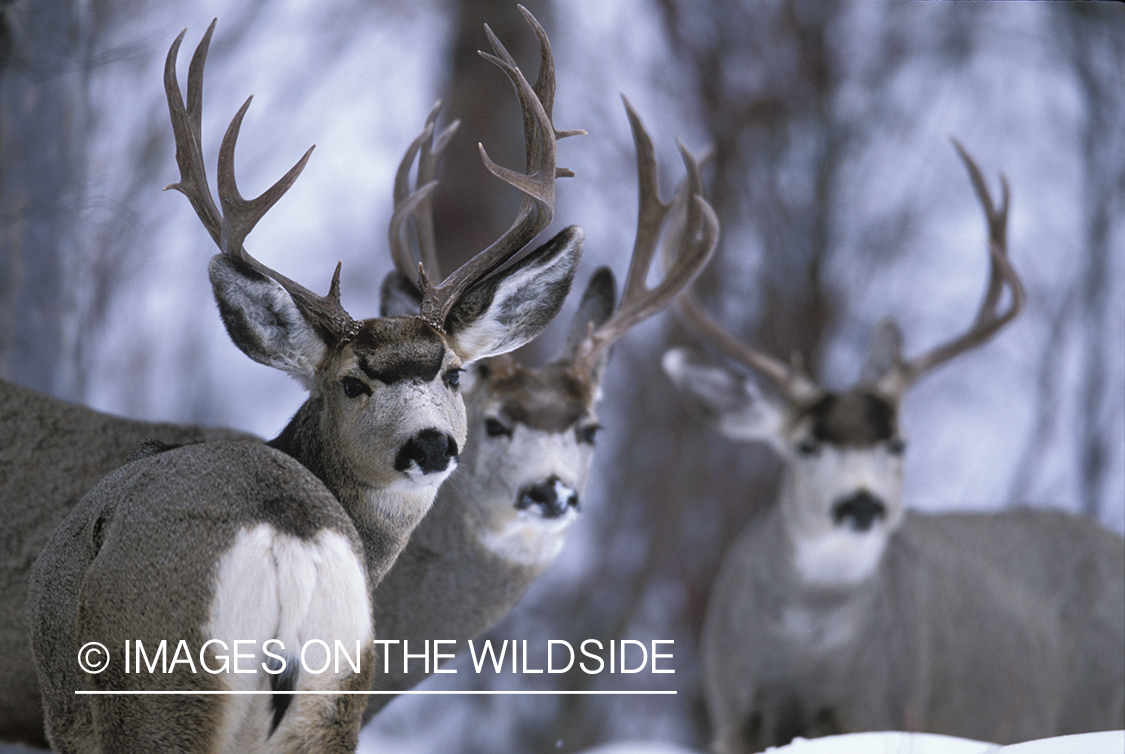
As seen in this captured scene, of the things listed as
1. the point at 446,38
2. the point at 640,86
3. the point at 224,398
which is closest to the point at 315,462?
Answer: the point at 224,398

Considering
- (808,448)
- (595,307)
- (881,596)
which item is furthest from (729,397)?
(595,307)

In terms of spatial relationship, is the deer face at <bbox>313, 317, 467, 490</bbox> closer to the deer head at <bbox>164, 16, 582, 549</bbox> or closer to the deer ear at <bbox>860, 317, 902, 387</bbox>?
the deer head at <bbox>164, 16, 582, 549</bbox>

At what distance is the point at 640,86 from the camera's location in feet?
14.6

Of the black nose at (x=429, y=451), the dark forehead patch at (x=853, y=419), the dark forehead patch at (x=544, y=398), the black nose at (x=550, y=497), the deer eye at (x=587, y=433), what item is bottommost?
the dark forehead patch at (x=853, y=419)

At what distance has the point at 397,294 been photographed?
242cm

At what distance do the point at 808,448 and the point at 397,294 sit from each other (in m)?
1.75

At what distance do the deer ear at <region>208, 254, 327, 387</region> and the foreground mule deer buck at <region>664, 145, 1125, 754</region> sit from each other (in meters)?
2.24

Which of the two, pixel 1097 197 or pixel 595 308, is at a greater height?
pixel 1097 197

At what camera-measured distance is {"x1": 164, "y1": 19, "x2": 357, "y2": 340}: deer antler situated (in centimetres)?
160

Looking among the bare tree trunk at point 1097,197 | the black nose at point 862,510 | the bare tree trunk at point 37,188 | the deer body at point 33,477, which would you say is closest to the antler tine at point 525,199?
the deer body at point 33,477

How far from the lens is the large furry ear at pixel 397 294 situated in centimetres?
239

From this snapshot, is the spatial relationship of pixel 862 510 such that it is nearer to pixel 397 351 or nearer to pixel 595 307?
pixel 595 307

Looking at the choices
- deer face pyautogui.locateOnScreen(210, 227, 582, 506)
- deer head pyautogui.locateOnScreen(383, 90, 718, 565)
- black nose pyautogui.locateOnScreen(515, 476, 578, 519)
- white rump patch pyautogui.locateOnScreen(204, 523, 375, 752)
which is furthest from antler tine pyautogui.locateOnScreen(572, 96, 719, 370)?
white rump patch pyautogui.locateOnScreen(204, 523, 375, 752)

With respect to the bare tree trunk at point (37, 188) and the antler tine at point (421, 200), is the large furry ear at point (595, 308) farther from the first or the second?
the bare tree trunk at point (37, 188)
